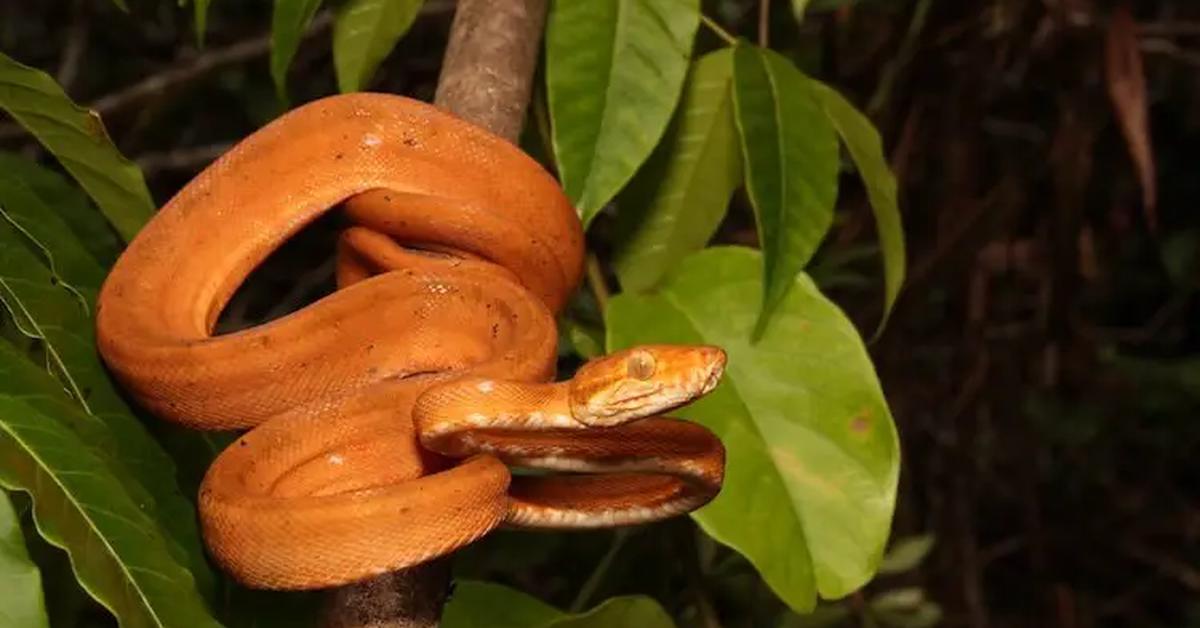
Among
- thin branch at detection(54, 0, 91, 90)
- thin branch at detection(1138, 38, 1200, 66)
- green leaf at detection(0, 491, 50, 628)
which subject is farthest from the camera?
thin branch at detection(1138, 38, 1200, 66)

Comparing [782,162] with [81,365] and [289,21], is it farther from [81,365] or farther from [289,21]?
[81,365]

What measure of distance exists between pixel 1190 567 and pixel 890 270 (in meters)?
2.95

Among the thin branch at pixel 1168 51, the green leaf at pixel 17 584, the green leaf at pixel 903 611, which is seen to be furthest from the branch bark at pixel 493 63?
the thin branch at pixel 1168 51

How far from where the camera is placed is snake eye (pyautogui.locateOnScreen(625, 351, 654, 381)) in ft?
4.16

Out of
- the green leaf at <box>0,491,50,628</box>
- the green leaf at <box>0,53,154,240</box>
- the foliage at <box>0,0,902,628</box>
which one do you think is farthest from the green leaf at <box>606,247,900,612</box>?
the green leaf at <box>0,491,50,628</box>

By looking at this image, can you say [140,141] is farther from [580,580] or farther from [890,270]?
[890,270]

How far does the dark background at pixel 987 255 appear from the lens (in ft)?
9.87

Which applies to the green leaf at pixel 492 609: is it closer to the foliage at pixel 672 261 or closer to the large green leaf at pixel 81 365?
the foliage at pixel 672 261

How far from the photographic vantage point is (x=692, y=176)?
1718 mm

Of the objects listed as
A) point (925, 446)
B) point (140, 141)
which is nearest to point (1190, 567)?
point (925, 446)

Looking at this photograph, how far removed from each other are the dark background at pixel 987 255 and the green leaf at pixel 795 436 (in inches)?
28.4

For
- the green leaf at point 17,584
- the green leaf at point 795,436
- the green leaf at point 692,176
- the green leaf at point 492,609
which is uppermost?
the green leaf at point 17,584

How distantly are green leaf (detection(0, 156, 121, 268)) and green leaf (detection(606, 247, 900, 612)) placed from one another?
0.55m

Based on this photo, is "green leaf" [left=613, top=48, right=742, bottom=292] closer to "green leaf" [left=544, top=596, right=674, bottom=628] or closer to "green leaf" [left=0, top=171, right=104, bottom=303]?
"green leaf" [left=544, top=596, right=674, bottom=628]
